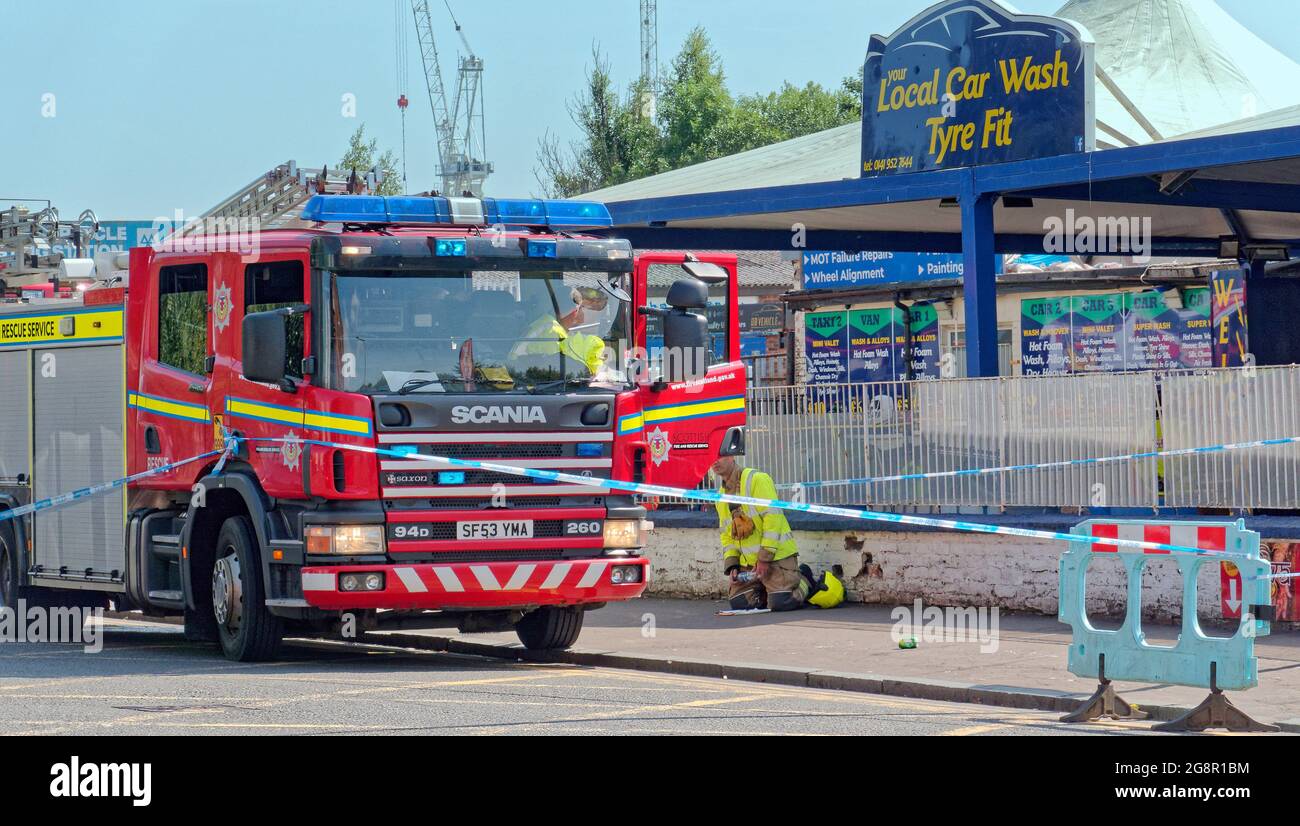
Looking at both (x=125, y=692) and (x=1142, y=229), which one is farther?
(x=1142, y=229)

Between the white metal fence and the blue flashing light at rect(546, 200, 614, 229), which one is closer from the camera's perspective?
the blue flashing light at rect(546, 200, 614, 229)

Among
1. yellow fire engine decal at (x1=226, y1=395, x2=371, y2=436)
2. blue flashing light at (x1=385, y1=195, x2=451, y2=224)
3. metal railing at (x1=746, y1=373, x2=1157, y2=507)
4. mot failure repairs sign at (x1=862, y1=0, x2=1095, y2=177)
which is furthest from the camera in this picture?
mot failure repairs sign at (x1=862, y1=0, x2=1095, y2=177)

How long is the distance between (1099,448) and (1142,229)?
9.12 metres

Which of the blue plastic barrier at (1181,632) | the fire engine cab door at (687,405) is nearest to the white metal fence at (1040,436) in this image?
the fire engine cab door at (687,405)

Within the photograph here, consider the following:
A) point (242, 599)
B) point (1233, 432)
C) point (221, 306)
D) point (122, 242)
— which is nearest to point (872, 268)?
point (122, 242)

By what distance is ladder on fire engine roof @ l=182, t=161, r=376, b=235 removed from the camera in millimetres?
14492

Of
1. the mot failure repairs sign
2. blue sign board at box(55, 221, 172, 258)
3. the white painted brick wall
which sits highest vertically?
the mot failure repairs sign

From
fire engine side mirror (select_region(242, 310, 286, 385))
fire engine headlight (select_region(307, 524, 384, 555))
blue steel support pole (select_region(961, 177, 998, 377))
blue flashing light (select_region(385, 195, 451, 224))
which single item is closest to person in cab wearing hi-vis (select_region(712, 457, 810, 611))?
blue steel support pole (select_region(961, 177, 998, 377))

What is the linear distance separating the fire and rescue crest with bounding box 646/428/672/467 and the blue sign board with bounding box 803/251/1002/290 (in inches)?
899

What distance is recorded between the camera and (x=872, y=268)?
3822 centimetres

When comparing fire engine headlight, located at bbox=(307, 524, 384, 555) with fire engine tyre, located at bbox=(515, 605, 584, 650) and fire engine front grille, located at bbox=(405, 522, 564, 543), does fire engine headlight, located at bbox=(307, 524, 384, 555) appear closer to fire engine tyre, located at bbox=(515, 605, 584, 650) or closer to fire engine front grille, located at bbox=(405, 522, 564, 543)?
fire engine front grille, located at bbox=(405, 522, 564, 543)

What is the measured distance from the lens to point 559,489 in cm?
1235
